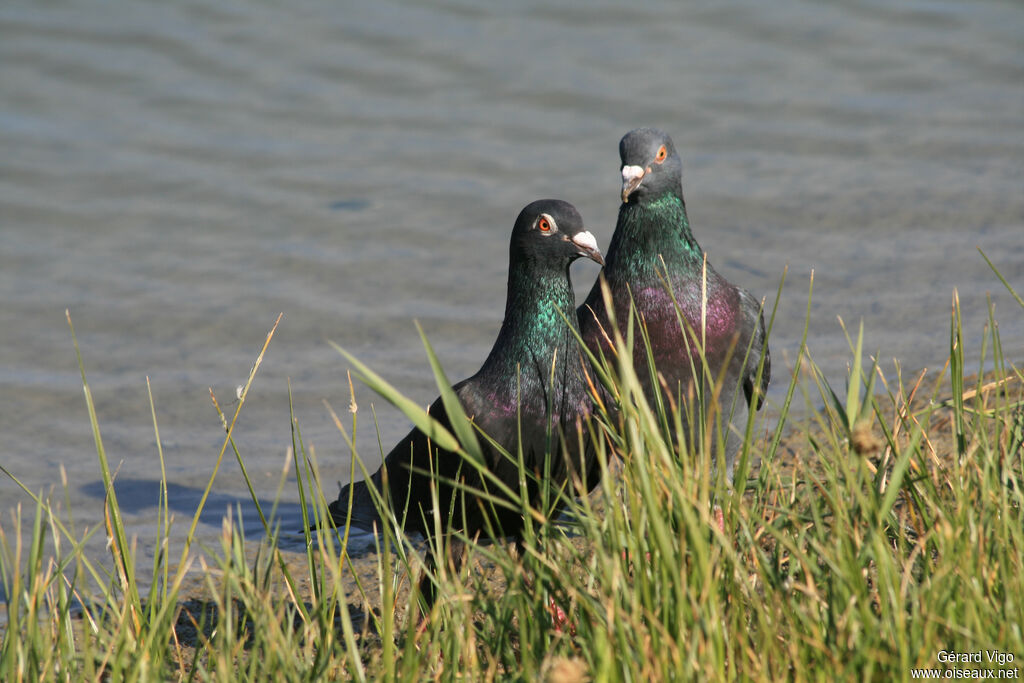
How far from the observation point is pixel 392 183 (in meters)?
8.30

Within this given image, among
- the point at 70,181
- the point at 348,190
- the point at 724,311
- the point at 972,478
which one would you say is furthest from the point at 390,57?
the point at 972,478

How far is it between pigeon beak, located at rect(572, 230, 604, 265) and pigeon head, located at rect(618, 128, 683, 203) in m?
0.68

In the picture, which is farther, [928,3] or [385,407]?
[928,3]

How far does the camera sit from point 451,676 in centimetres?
254

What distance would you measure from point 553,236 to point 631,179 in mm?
716

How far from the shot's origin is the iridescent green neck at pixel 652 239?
15.0 feet

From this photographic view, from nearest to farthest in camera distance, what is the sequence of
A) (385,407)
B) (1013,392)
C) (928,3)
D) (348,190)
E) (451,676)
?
(451,676) → (1013,392) → (385,407) → (348,190) → (928,3)

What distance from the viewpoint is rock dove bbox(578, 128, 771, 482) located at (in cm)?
448

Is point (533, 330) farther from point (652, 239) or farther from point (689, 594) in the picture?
point (689, 594)

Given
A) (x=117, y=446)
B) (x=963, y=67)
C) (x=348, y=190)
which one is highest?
(x=963, y=67)

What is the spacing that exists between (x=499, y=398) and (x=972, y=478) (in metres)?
1.55

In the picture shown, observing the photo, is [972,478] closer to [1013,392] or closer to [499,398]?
[499,398]

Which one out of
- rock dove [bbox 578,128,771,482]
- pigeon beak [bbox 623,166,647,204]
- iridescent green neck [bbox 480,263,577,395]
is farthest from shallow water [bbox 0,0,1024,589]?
iridescent green neck [bbox 480,263,577,395]

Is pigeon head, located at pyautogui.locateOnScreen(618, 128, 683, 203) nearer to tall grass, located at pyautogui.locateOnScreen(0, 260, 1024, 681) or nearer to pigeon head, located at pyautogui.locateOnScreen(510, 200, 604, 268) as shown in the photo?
pigeon head, located at pyautogui.locateOnScreen(510, 200, 604, 268)
